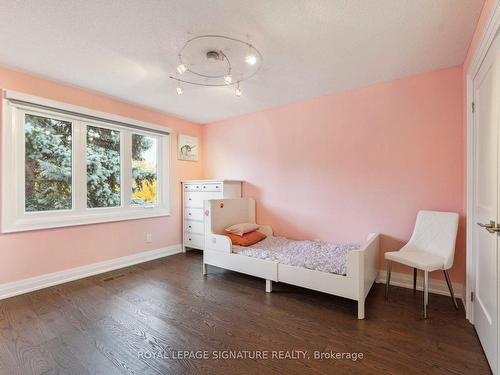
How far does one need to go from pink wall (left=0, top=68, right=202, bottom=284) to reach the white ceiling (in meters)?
0.19

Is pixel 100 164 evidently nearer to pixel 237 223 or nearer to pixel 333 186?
pixel 237 223

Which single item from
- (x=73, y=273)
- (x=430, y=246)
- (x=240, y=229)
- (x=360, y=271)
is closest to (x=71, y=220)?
(x=73, y=273)

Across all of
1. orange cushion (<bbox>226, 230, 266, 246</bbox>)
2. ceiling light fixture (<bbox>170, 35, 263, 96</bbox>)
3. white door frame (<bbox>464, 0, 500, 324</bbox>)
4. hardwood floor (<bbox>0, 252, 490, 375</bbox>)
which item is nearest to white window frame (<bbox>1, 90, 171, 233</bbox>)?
hardwood floor (<bbox>0, 252, 490, 375</bbox>)

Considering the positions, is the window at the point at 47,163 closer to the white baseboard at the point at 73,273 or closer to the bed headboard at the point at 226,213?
the white baseboard at the point at 73,273

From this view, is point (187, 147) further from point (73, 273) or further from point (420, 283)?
point (420, 283)

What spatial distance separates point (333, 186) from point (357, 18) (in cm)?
189

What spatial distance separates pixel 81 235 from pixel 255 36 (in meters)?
3.02

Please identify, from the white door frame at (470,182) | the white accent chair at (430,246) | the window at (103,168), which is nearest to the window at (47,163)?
the window at (103,168)

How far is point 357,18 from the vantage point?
5.71ft

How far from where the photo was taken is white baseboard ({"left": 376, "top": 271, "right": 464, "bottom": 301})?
2.44 metres

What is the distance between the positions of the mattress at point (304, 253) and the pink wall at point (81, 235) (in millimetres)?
1610

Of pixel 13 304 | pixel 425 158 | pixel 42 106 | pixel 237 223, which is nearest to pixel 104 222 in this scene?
pixel 13 304

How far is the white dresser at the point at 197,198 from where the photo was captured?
3805 mm

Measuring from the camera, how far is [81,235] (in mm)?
3047
